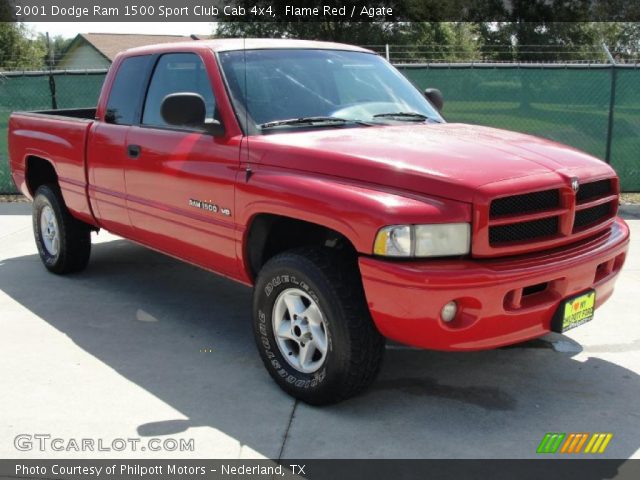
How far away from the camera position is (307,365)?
4.00 m

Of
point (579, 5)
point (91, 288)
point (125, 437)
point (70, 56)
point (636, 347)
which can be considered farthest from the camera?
point (70, 56)

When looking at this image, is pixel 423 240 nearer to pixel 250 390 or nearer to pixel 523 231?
pixel 523 231

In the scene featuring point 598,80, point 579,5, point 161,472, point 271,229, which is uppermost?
point 579,5

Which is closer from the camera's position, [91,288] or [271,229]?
[271,229]

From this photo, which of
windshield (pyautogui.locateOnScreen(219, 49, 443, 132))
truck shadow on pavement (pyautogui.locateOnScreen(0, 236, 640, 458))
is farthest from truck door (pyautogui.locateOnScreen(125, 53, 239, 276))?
truck shadow on pavement (pyautogui.locateOnScreen(0, 236, 640, 458))

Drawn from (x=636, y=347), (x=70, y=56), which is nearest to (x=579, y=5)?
(x=70, y=56)

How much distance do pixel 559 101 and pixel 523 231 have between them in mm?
6671

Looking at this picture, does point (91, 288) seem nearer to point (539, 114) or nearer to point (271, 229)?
point (271, 229)

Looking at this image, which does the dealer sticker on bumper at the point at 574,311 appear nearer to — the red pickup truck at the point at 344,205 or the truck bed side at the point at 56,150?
the red pickup truck at the point at 344,205

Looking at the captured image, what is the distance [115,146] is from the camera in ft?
17.6

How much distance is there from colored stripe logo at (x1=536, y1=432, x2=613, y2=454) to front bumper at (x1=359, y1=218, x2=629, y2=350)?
51 centimetres

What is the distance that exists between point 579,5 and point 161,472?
139 feet

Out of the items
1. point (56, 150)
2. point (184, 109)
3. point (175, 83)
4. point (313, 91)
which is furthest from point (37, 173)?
point (313, 91)

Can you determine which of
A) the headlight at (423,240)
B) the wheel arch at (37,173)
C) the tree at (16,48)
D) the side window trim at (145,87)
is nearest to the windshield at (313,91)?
the side window trim at (145,87)
